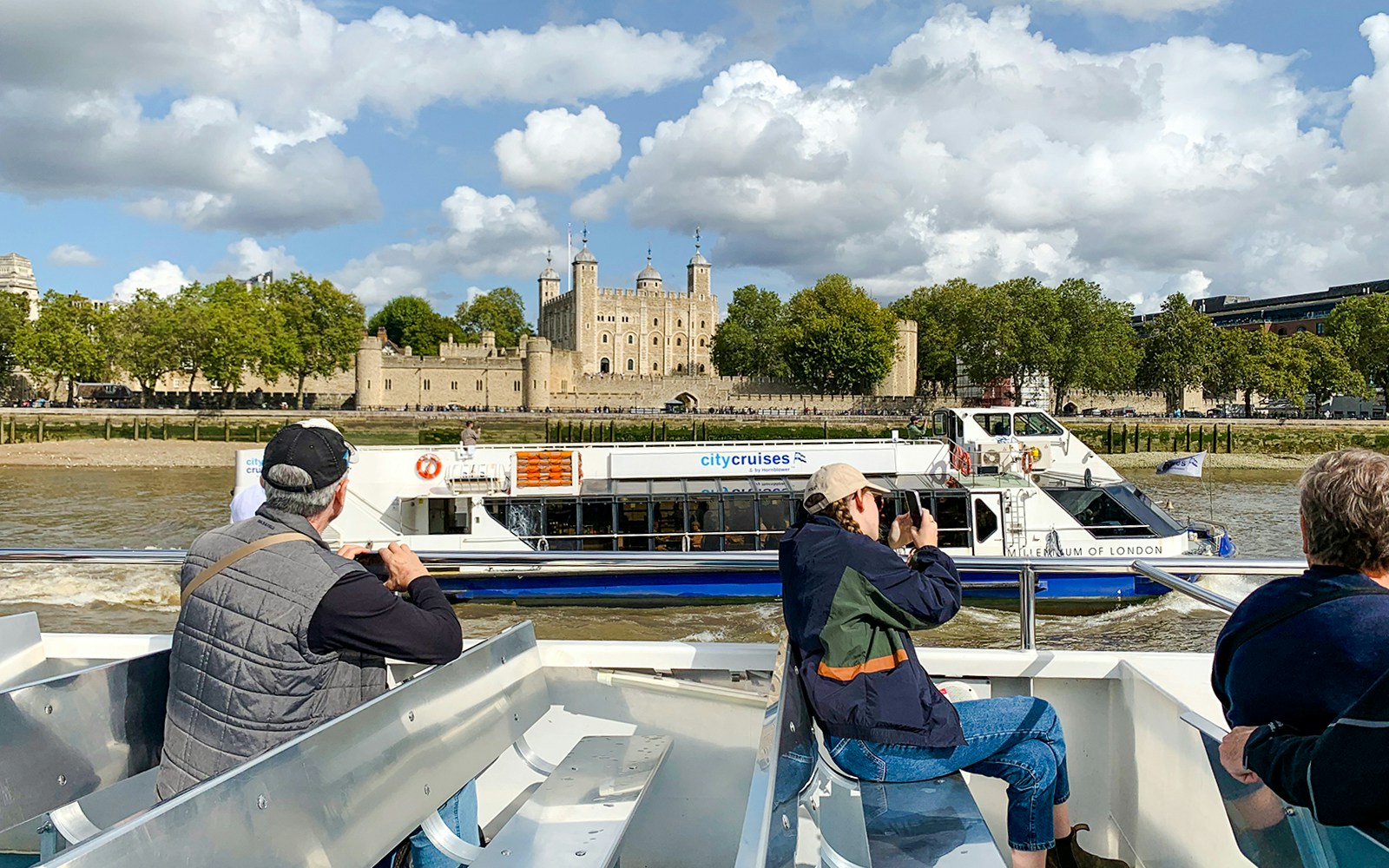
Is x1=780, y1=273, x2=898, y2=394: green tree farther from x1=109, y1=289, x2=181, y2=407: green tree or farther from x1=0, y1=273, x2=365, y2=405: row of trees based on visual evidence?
x1=109, y1=289, x2=181, y2=407: green tree

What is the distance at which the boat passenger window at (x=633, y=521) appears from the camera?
46.1 feet

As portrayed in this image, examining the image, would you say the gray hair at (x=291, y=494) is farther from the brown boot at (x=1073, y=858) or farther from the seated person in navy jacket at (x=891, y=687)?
the brown boot at (x=1073, y=858)

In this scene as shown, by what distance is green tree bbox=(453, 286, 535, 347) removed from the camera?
332 ft

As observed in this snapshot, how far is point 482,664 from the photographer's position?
110 inches

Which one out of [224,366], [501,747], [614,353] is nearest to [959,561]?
[501,747]

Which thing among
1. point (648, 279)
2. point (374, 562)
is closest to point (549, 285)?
point (648, 279)

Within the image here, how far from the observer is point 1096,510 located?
575 inches

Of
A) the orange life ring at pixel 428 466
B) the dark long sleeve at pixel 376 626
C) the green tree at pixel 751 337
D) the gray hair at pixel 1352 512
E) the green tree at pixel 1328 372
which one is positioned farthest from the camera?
the green tree at pixel 751 337

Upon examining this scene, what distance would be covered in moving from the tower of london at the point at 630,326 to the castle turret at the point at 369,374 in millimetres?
26241

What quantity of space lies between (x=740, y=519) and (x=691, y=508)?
72 centimetres

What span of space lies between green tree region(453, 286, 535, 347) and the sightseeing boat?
8561 centimetres

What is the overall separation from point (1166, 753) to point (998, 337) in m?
66.4

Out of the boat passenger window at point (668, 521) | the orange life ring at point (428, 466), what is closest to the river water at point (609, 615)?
the boat passenger window at point (668, 521)

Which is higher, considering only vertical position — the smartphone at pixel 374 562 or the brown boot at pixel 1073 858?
the smartphone at pixel 374 562
